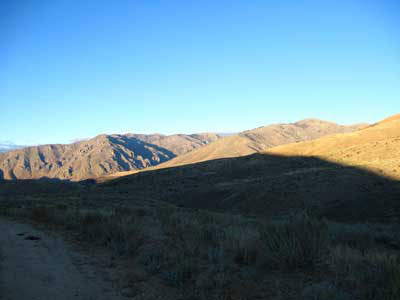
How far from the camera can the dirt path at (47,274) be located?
5540 mm

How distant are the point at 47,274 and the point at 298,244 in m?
5.38

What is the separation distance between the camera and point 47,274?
6.61 meters

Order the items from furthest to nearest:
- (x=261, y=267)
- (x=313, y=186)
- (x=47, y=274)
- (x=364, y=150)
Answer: (x=364, y=150) → (x=313, y=186) → (x=261, y=267) → (x=47, y=274)

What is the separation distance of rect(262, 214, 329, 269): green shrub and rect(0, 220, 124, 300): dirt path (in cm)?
334

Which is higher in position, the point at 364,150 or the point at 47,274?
the point at 364,150

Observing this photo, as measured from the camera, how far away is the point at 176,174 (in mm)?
67125

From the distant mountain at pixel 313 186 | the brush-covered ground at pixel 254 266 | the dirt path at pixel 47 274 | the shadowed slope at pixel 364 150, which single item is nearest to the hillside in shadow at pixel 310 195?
the distant mountain at pixel 313 186

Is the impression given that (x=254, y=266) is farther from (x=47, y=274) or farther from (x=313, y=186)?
(x=313, y=186)

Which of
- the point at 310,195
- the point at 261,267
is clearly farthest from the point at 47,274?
the point at 310,195

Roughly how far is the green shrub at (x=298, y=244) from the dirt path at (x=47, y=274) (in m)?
3.34

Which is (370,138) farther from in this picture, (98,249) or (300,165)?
(98,249)

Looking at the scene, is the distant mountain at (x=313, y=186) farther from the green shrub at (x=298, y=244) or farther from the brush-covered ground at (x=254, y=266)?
the green shrub at (x=298, y=244)

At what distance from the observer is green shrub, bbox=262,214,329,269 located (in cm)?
642

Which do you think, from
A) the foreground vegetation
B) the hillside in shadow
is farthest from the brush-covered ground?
the hillside in shadow
